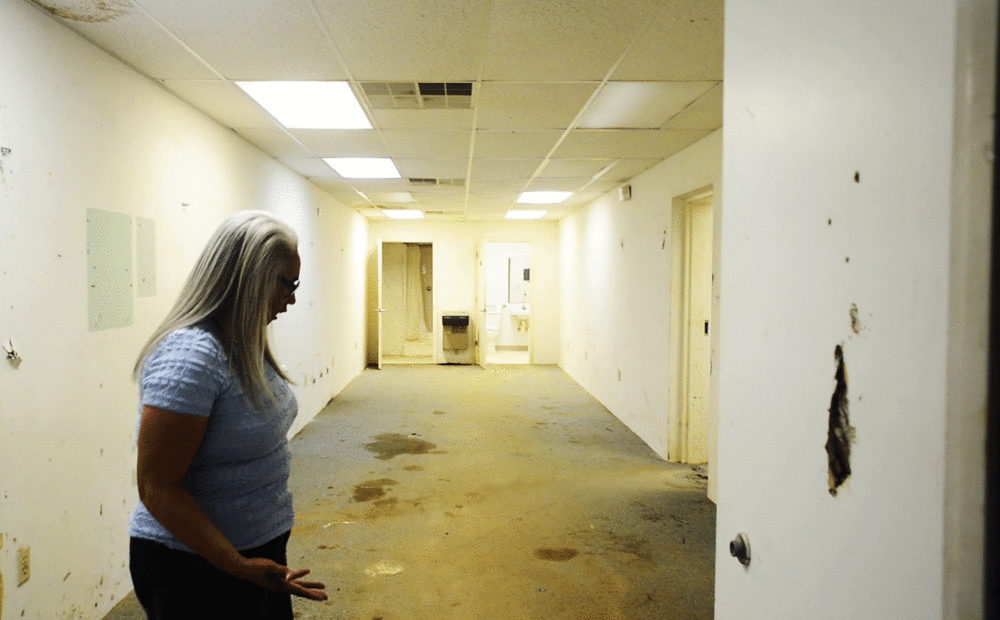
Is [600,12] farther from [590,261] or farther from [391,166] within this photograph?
[590,261]

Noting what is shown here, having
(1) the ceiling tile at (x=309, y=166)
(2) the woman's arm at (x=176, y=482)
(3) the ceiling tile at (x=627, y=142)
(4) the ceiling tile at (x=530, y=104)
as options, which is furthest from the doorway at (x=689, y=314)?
(2) the woman's arm at (x=176, y=482)

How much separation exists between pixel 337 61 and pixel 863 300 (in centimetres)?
242

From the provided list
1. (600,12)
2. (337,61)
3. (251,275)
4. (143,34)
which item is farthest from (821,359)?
(143,34)

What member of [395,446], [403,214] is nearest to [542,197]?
[403,214]

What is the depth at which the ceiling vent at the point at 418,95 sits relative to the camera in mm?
2847

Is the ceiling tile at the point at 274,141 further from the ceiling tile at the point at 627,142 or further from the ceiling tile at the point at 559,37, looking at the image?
the ceiling tile at the point at 627,142

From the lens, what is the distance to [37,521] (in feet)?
6.40

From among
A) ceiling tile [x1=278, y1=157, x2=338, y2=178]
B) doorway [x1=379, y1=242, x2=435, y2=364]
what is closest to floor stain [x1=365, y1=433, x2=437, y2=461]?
ceiling tile [x1=278, y1=157, x2=338, y2=178]

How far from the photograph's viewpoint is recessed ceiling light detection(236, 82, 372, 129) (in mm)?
2842

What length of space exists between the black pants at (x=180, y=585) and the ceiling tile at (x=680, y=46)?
2.15 m

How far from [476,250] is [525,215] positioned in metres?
1.15

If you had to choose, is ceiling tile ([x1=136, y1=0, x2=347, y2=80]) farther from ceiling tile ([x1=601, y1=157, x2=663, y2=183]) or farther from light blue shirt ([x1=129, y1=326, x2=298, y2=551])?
ceiling tile ([x1=601, y1=157, x2=663, y2=183])

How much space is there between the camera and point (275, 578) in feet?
3.68

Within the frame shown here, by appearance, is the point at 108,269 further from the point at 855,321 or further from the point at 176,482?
the point at 855,321
